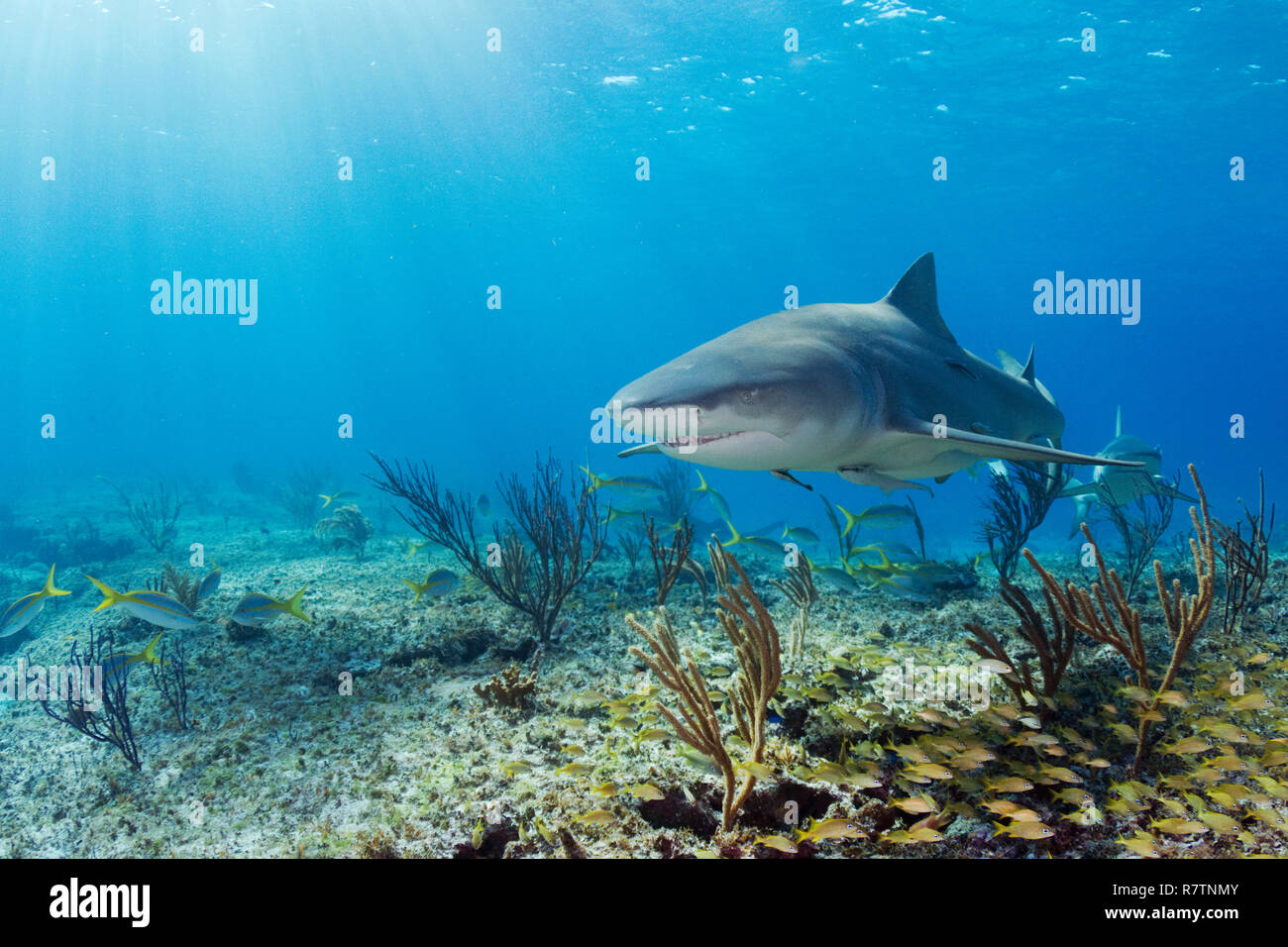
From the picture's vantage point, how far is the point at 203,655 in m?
6.43

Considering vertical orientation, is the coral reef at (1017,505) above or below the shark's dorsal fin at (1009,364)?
below

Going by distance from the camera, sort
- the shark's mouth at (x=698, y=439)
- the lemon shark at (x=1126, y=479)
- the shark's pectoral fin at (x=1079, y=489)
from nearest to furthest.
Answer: the shark's mouth at (x=698, y=439) → the shark's pectoral fin at (x=1079, y=489) → the lemon shark at (x=1126, y=479)

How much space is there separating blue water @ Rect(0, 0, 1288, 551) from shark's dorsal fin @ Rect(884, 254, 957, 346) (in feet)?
52.4

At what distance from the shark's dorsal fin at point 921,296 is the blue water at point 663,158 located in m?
16.0

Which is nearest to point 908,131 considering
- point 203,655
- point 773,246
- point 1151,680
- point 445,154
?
point 773,246

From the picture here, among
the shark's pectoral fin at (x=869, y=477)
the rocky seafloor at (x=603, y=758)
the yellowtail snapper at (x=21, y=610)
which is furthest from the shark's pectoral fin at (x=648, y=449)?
the yellowtail snapper at (x=21, y=610)

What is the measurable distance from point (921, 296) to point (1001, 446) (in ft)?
7.20

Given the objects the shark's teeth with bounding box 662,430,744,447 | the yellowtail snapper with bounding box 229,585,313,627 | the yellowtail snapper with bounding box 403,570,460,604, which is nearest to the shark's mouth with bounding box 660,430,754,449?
the shark's teeth with bounding box 662,430,744,447

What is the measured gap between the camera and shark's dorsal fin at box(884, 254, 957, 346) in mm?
4809

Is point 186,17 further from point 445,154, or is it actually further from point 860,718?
point 860,718

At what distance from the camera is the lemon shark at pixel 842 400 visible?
2730mm

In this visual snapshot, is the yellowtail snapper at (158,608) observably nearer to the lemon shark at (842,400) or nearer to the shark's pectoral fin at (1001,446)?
the lemon shark at (842,400)

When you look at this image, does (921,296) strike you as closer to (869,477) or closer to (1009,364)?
(869,477)

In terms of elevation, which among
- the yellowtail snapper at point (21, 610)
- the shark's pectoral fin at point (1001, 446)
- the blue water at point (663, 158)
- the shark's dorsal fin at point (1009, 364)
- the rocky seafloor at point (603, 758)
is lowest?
the rocky seafloor at point (603, 758)
